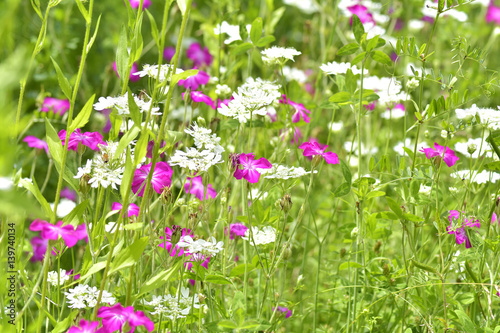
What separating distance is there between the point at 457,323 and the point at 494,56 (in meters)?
2.20

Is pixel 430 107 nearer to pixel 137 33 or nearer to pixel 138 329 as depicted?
pixel 137 33

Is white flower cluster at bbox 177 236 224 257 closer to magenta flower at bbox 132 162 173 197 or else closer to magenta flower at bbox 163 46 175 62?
magenta flower at bbox 132 162 173 197

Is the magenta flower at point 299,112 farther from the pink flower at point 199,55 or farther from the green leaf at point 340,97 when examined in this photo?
the pink flower at point 199,55

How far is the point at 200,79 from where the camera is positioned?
1.19 metres

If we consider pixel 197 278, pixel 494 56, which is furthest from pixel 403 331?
pixel 494 56

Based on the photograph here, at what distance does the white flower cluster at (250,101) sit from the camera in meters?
0.89

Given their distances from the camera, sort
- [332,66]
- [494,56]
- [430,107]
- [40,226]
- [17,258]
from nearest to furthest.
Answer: [40,226], [17,258], [430,107], [332,66], [494,56]

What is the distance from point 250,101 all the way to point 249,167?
10cm

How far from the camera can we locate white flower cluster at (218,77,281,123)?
891 millimetres

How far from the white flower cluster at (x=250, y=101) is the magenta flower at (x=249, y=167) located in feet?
0.23

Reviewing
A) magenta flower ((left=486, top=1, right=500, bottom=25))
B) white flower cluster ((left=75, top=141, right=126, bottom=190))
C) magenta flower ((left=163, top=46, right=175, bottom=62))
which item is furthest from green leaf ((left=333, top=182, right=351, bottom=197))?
magenta flower ((left=486, top=1, right=500, bottom=25))

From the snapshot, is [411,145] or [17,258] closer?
[17,258]

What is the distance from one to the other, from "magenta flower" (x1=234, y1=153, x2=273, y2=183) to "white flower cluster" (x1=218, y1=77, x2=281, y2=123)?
0.23 ft

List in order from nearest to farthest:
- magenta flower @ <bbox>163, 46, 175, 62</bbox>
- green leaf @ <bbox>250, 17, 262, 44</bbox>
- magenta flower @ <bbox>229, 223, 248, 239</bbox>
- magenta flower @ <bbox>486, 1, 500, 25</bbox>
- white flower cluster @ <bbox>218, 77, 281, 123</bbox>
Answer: white flower cluster @ <bbox>218, 77, 281, 123</bbox> → magenta flower @ <bbox>229, 223, 248, 239</bbox> → green leaf @ <bbox>250, 17, 262, 44</bbox> → magenta flower @ <bbox>163, 46, 175, 62</bbox> → magenta flower @ <bbox>486, 1, 500, 25</bbox>
